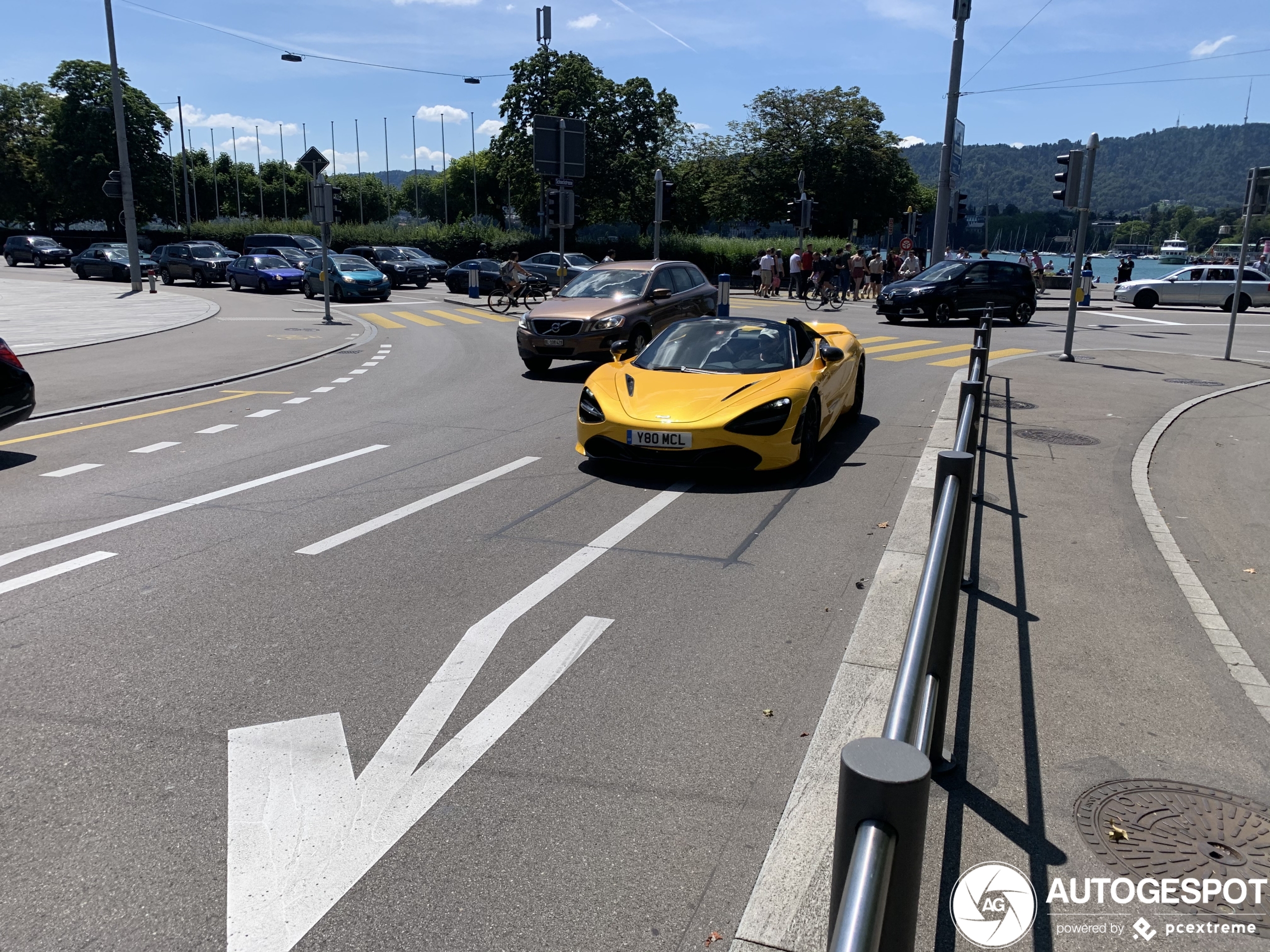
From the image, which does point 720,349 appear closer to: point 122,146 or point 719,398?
point 719,398

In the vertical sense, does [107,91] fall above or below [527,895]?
above

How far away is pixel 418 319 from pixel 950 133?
56.6 ft

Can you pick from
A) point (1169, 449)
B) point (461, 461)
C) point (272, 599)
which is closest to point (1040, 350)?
point (1169, 449)

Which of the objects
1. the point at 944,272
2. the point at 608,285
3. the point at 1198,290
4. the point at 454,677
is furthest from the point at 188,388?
the point at 1198,290

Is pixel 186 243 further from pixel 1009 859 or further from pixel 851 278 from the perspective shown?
pixel 1009 859

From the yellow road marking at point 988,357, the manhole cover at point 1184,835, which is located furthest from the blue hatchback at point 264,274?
the manhole cover at point 1184,835

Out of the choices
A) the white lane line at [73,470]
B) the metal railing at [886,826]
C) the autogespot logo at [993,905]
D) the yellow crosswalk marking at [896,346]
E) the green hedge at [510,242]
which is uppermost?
the green hedge at [510,242]

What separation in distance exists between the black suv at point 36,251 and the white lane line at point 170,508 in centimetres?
6031

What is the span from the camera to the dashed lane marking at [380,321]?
25.2 metres

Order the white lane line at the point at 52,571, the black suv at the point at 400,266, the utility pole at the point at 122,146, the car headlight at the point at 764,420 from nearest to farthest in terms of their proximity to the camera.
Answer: the white lane line at the point at 52,571 → the car headlight at the point at 764,420 → the utility pole at the point at 122,146 → the black suv at the point at 400,266

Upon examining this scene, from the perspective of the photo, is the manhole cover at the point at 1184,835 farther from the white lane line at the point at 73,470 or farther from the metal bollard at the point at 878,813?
the white lane line at the point at 73,470

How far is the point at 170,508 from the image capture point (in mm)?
7371

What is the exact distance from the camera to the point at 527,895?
2934 millimetres

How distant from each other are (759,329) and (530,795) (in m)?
7.07
